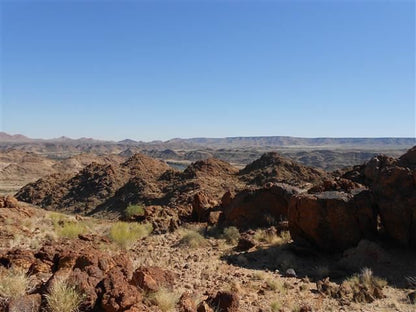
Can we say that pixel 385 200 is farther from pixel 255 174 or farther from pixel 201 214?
pixel 255 174

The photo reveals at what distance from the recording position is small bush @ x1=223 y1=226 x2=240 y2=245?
1369 cm

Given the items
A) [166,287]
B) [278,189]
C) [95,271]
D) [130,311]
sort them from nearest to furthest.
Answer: [130,311]
[95,271]
[166,287]
[278,189]

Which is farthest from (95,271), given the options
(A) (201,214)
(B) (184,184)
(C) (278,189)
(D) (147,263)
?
(B) (184,184)

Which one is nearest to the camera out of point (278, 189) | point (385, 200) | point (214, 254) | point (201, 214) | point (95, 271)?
point (95, 271)

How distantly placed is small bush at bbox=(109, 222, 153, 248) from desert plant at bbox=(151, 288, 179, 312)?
5.96 metres

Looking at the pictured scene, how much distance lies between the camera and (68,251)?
8242 millimetres

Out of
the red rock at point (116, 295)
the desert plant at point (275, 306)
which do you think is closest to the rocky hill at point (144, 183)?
the desert plant at point (275, 306)

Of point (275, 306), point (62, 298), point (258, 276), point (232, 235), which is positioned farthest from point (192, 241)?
point (62, 298)

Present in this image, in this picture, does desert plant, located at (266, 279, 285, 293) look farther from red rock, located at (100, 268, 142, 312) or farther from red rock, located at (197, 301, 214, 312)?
red rock, located at (100, 268, 142, 312)

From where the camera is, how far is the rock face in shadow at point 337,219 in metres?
11.3

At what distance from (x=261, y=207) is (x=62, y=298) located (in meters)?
10.6

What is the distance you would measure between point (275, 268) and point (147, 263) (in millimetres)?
3499

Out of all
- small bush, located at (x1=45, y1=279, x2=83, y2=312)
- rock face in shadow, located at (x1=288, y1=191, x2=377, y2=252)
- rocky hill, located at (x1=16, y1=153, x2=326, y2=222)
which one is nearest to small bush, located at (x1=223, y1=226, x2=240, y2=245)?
rock face in shadow, located at (x1=288, y1=191, x2=377, y2=252)

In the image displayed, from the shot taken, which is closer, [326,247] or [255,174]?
[326,247]
